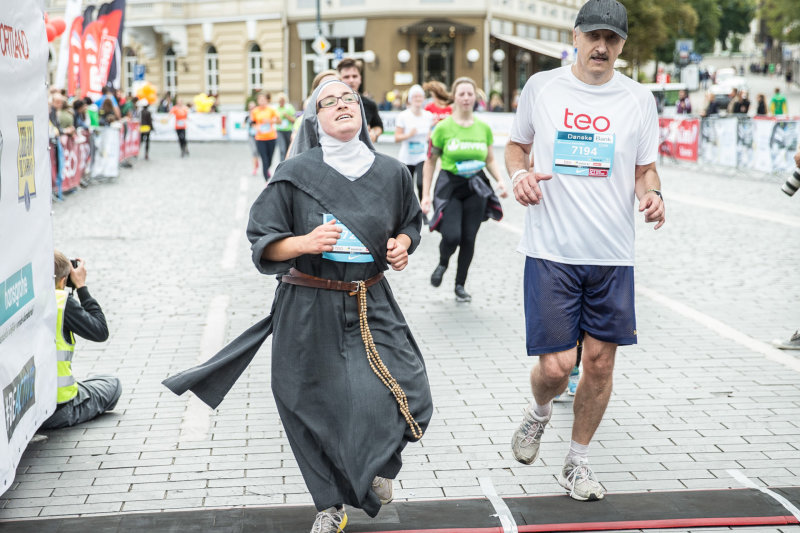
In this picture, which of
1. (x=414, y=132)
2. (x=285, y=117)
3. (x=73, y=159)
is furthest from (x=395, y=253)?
(x=285, y=117)

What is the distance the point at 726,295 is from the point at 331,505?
6.09 meters

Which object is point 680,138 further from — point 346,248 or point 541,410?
point 346,248

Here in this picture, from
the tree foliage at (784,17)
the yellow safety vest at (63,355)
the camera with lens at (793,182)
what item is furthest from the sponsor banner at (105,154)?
the tree foliage at (784,17)

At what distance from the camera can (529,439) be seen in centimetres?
471

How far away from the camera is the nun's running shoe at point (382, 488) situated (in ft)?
13.3

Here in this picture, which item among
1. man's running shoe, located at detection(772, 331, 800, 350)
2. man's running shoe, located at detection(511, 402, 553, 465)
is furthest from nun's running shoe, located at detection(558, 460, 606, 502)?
man's running shoe, located at detection(772, 331, 800, 350)

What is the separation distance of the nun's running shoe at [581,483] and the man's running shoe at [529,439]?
18 centimetres

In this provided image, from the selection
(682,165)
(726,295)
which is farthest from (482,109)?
(726,295)

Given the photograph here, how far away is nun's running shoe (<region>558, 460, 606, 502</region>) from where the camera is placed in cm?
441

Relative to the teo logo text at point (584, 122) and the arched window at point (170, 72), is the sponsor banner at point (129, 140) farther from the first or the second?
the arched window at point (170, 72)

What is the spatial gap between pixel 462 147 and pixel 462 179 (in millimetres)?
264

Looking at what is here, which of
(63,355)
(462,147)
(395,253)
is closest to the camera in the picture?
(395,253)

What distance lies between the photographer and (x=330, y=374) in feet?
12.9

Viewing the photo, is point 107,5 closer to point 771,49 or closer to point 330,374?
point 330,374
